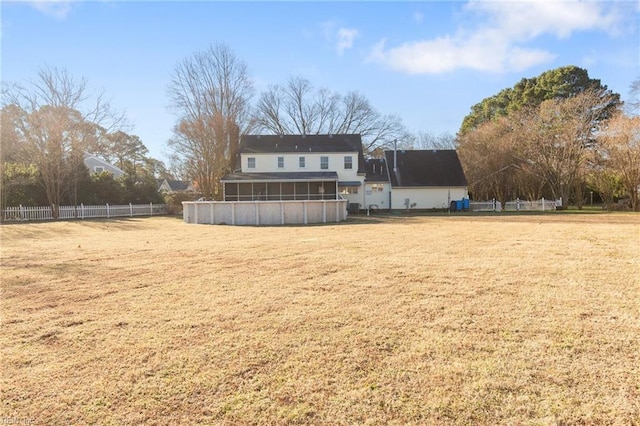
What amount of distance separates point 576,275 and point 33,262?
9672mm

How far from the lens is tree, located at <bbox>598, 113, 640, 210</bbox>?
24.5 metres

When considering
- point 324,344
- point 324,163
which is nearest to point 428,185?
A: point 324,163

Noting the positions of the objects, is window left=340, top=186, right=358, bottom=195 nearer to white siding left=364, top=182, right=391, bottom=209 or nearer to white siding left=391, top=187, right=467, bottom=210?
white siding left=364, top=182, right=391, bottom=209

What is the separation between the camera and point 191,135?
28438mm

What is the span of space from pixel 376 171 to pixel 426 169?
4.51m

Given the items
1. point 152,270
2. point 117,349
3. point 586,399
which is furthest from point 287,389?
point 152,270

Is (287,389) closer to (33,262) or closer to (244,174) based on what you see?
(33,262)

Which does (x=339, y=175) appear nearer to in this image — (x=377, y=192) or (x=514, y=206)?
(x=377, y=192)

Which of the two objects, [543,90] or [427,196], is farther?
[543,90]

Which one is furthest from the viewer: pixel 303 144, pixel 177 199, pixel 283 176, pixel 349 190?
pixel 303 144

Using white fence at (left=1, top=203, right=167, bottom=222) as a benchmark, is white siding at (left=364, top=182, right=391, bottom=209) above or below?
above

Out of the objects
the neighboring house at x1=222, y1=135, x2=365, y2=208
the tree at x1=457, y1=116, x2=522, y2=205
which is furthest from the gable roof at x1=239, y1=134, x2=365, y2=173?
the tree at x1=457, y1=116, x2=522, y2=205

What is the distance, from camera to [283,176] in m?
29.5

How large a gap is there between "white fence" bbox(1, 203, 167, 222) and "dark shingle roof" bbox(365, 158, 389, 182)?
Answer: 1766 centimetres
